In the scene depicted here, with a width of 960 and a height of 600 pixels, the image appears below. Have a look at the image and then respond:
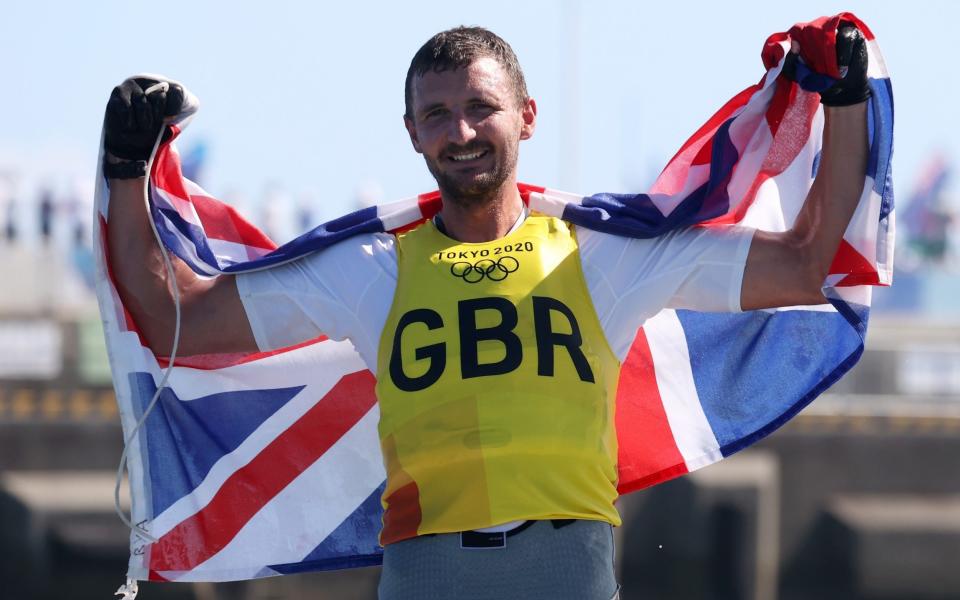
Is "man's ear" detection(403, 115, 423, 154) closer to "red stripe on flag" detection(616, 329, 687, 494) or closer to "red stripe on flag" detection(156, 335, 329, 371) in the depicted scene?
"red stripe on flag" detection(156, 335, 329, 371)

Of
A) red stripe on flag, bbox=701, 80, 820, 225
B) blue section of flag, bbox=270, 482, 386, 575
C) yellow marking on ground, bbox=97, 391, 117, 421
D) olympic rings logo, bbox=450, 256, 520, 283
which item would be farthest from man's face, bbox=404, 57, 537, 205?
yellow marking on ground, bbox=97, 391, 117, 421

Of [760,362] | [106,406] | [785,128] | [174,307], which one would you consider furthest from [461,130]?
[106,406]

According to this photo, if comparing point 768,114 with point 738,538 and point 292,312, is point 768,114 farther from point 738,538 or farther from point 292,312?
point 738,538

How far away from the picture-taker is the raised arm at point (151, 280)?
3.56 metres

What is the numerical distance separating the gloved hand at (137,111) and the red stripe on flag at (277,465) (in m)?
0.95

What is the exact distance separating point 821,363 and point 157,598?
278 inches

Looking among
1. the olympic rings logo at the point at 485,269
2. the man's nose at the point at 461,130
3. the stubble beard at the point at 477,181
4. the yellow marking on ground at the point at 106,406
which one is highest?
the man's nose at the point at 461,130

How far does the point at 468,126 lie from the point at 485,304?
0.38m

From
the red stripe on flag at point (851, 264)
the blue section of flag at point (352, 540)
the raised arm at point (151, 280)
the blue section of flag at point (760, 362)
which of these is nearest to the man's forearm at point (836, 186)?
the red stripe on flag at point (851, 264)

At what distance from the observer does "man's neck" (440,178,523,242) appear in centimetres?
346

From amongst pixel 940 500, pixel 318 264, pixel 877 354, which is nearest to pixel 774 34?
pixel 318 264

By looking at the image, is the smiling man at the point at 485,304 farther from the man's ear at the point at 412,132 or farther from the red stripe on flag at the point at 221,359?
the red stripe on flag at the point at 221,359

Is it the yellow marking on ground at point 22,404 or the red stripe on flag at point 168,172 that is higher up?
the red stripe on flag at point 168,172

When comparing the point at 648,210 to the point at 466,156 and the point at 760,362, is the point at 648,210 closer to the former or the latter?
the point at 466,156
